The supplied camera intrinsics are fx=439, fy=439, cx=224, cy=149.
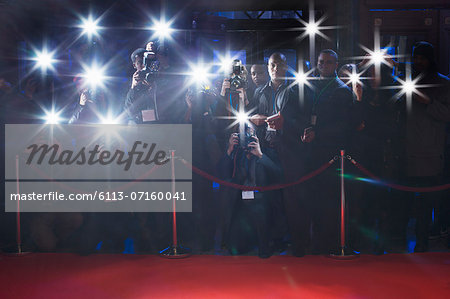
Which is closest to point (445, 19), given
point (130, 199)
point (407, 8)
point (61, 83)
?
point (407, 8)

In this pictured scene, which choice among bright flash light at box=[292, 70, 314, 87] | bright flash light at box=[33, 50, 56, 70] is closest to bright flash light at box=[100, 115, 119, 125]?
bright flash light at box=[33, 50, 56, 70]

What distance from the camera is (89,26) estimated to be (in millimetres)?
6750

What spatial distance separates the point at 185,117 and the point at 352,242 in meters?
2.25

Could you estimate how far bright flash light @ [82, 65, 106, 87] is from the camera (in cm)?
515

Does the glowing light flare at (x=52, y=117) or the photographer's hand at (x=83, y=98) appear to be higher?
the photographer's hand at (x=83, y=98)

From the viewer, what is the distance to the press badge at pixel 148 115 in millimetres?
4793

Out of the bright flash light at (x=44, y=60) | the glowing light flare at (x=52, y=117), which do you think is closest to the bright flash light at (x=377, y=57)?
the glowing light flare at (x=52, y=117)

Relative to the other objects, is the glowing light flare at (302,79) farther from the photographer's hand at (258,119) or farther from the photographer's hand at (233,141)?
the photographer's hand at (233,141)

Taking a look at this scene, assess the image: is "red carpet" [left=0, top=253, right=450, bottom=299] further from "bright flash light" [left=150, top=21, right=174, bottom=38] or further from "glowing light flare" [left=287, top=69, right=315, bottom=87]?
"bright flash light" [left=150, top=21, right=174, bottom=38]

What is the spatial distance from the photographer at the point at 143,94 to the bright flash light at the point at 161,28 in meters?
2.63

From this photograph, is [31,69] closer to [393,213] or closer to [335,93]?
[335,93]

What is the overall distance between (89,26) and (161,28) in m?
1.26

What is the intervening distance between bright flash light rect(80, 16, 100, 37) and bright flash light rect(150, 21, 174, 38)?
98 centimetres

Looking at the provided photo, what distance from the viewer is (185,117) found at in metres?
4.82
